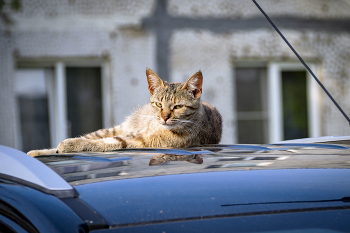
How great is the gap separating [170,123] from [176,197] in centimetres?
203

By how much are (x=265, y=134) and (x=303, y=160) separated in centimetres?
633

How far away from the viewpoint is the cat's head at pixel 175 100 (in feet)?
10.3

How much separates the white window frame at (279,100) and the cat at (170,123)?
4155 mm

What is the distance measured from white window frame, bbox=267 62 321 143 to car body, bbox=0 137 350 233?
20.3 feet

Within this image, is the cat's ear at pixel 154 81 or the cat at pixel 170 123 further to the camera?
the cat's ear at pixel 154 81

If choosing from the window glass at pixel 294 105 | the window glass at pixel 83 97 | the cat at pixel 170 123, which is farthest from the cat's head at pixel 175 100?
the window glass at pixel 294 105

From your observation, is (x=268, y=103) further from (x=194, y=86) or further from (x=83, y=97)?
(x=194, y=86)

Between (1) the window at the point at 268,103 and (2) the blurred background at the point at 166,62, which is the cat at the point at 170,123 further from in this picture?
(1) the window at the point at 268,103

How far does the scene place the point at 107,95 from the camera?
7.00 metres

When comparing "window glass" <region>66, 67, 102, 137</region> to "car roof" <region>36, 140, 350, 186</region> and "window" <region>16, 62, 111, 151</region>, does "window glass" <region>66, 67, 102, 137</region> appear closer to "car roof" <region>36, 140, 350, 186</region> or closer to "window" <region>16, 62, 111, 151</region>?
"window" <region>16, 62, 111, 151</region>

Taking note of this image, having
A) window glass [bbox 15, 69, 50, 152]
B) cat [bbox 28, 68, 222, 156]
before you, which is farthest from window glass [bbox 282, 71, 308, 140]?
cat [bbox 28, 68, 222, 156]

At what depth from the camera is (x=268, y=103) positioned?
7566mm

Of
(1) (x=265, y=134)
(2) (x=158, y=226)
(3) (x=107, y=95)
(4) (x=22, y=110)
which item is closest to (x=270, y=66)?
(1) (x=265, y=134)

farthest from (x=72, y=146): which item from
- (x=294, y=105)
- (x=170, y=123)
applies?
(x=294, y=105)
